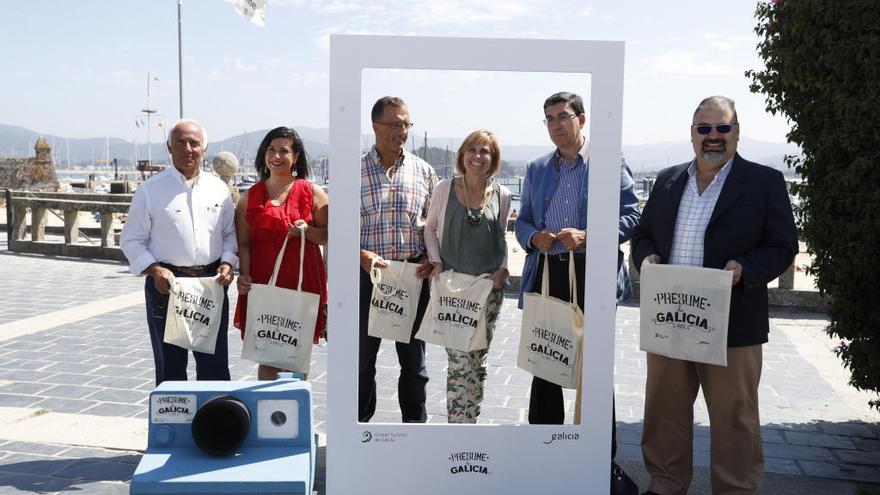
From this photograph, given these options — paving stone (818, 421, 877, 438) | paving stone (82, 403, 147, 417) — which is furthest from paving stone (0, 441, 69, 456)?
paving stone (818, 421, 877, 438)

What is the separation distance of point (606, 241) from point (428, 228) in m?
0.91

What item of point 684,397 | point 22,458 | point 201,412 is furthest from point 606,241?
point 22,458

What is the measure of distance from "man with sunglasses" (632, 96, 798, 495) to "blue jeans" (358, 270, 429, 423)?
1.28 metres

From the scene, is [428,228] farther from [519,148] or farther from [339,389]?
[339,389]

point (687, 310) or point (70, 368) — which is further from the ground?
point (687, 310)

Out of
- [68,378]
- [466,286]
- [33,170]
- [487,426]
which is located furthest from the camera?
[33,170]

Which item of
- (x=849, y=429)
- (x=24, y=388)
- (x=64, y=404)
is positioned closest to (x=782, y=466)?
(x=849, y=429)

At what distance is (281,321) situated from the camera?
3953mm

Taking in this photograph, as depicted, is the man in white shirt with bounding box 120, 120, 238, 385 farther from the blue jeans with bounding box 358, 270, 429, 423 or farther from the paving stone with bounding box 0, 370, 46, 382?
the paving stone with bounding box 0, 370, 46, 382

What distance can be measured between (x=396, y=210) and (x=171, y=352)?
5.17ft

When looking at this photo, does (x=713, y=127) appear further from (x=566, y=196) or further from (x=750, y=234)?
(x=566, y=196)

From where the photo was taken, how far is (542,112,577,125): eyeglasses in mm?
3032

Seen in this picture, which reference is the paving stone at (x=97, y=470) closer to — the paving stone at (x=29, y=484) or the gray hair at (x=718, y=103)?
the paving stone at (x=29, y=484)

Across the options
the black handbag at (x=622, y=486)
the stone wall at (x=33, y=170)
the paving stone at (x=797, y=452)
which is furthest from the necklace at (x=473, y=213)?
the stone wall at (x=33, y=170)
